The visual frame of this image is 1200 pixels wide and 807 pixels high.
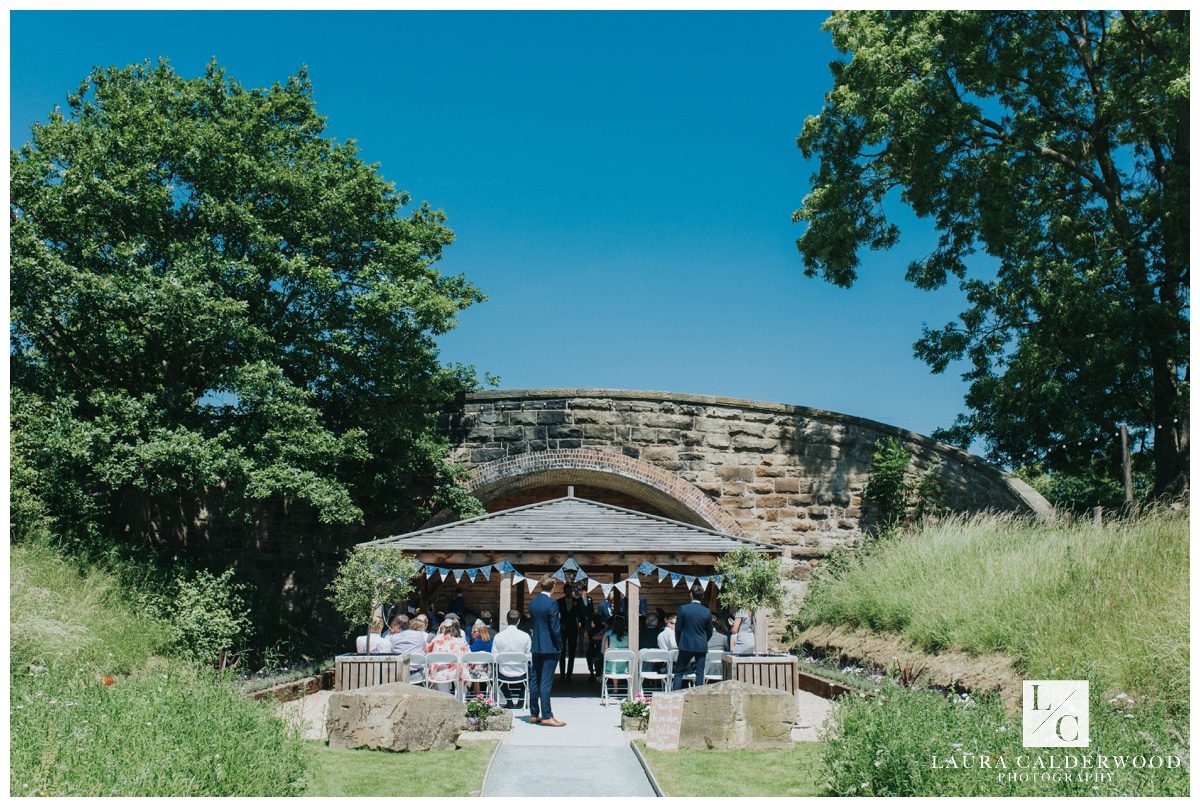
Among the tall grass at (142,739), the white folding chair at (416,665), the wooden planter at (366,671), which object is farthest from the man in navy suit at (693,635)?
the tall grass at (142,739)

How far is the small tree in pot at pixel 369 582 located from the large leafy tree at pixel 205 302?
2.62 m

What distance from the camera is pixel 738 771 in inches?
295

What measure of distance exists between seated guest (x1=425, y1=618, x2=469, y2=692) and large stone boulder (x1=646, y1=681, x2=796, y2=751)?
10.0ft

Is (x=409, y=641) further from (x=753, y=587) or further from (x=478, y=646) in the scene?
(x=753, y=587)

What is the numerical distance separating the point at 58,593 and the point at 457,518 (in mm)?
6974

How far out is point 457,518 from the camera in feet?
59.1

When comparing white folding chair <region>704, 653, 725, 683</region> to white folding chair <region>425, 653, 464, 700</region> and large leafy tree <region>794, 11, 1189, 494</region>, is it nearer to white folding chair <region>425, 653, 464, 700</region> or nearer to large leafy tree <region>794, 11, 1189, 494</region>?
white folding chair <region>425, 653, 464, 700</region>

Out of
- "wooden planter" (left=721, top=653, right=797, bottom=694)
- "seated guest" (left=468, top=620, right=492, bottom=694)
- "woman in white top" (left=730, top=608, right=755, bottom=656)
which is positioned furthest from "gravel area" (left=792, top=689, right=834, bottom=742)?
"seated guest" (left=468, top=620, right=492, bottom=694)

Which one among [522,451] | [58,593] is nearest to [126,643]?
[58,593]

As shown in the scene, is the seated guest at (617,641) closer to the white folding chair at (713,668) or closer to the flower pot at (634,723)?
the white folding chair at (713,668)

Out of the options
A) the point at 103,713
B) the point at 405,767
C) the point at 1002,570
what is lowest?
the point at 405,767

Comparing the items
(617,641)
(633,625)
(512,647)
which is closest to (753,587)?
(633,625)

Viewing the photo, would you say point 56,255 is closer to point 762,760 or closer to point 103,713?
point 103,713

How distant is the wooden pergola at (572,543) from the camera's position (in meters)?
12.9
